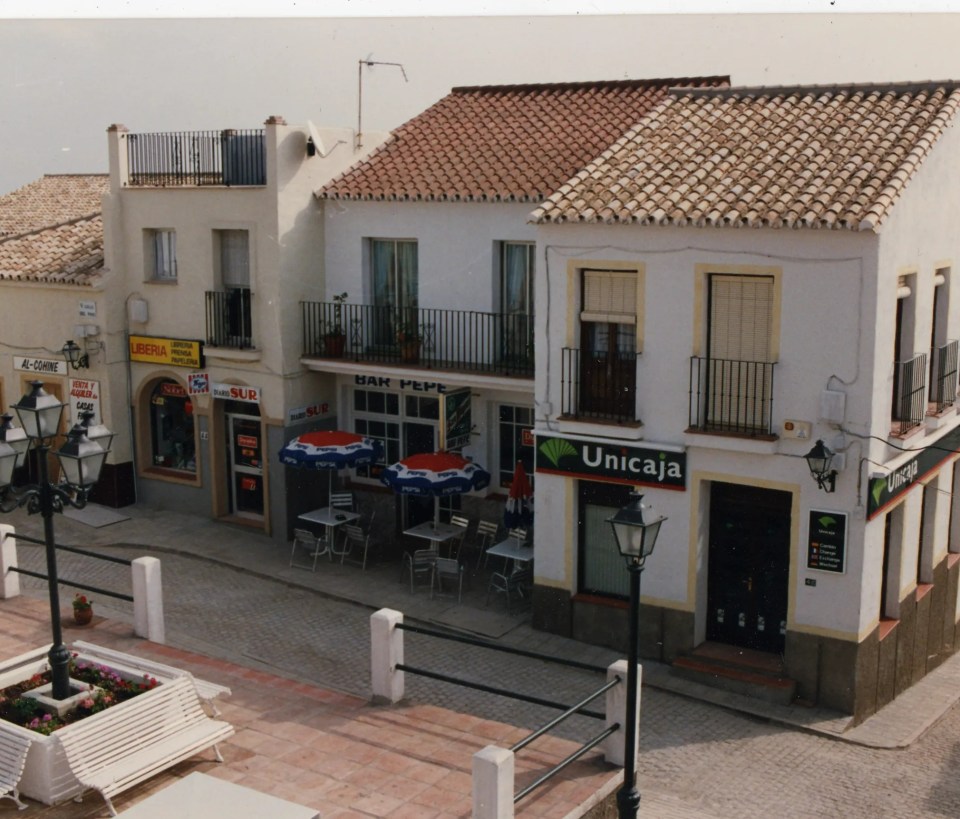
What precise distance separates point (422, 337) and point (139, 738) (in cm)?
1038

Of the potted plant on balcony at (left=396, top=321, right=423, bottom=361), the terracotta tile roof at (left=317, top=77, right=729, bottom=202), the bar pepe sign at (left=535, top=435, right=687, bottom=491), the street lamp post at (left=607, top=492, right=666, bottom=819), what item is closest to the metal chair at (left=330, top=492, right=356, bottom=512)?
the potted plant on balcony at (left=396, top=321, right=423, bottom=361)

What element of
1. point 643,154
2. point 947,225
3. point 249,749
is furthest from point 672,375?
point 249,749

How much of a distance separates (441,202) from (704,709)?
30.8 ft

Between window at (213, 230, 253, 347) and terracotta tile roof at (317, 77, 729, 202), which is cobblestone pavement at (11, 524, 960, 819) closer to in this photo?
window at (213, 230, 253, 347)

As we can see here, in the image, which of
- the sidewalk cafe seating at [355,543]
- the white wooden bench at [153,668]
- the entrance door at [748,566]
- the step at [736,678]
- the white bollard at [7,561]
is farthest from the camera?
the sidewalk cafe seating at [355,543]

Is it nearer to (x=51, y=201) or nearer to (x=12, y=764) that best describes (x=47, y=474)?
(x=12, y=764)

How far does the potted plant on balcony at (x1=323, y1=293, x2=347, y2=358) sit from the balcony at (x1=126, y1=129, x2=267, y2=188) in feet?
7.98

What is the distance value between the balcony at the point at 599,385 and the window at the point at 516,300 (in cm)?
271

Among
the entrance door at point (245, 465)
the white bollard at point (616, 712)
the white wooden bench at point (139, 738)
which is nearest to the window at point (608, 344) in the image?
the white bollard at point (616, 712)

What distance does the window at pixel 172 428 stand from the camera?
23.1 meters

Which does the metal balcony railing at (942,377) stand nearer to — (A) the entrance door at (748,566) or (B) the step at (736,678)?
(A) the entrance door at (748,566)

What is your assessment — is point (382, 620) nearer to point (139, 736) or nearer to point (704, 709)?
point (139, 736)

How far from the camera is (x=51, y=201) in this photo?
29.4 meters

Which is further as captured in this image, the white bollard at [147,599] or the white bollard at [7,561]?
the white bollard at [7,561]
